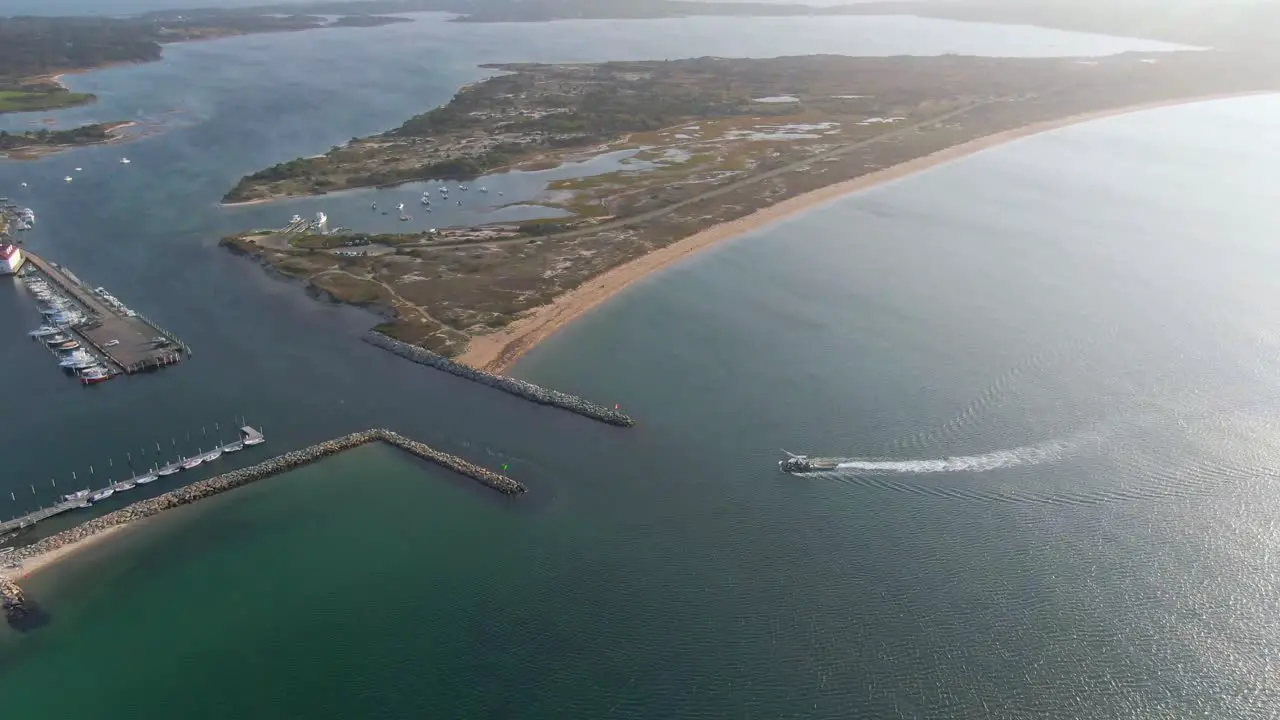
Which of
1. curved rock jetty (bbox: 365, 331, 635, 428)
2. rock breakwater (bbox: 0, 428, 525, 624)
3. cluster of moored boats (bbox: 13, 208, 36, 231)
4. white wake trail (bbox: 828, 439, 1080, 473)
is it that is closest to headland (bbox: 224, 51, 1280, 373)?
curved rock jetty (bbox: 365, 331, 635, 428)

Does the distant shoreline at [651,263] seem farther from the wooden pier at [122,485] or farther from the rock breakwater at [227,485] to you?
the wooden pier at [122,485]

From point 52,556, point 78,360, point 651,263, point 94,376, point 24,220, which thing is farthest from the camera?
point 24,220

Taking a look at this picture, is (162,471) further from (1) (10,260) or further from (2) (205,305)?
(1) (10,260)

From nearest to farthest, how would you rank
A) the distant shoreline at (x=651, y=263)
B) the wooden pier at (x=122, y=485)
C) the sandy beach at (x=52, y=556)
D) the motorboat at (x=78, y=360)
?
the sandy beach at (x=52, y=556) < the wooden pier at (x=122, y=485) < the motorboat at (x=78, y=360) < the distant shoreline at (x=651, y=263)

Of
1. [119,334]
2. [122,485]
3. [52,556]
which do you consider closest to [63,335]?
[119,334]

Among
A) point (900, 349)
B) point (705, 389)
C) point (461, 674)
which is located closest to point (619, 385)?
point (705, 389)

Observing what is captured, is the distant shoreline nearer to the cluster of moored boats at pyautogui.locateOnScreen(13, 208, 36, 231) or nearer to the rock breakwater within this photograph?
the rock breakwater

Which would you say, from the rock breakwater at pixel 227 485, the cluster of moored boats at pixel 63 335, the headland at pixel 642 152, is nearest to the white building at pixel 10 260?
the cluster of moored boats at pixel 63 335
